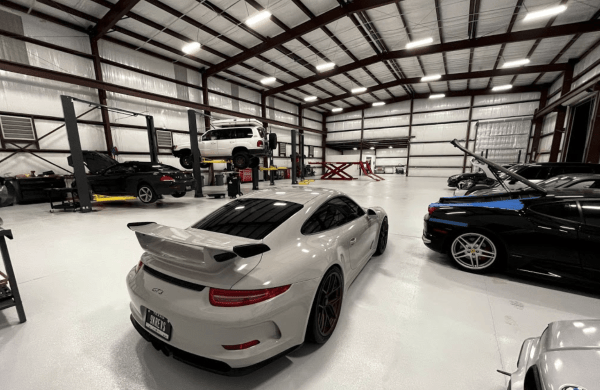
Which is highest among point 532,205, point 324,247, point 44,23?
point 44,23

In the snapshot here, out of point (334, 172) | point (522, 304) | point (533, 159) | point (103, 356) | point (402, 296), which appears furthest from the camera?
point (334, 172)

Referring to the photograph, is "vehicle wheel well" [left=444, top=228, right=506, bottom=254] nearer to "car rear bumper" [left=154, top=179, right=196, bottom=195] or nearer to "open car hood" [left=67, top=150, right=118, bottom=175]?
"car rear bumper" [left=154, top=179, right=196, bottom=195]

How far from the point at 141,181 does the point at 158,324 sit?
703 cm

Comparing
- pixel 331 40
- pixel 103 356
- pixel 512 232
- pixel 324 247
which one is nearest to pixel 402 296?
pixel 324 247

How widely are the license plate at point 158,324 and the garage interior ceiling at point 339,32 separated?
1010cm

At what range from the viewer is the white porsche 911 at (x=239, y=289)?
120 centimetres

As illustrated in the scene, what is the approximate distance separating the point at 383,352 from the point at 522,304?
1.65m

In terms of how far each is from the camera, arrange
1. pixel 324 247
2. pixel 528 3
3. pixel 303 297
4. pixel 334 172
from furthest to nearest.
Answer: pixel 334 172
pixel 528 3
pixel 324 247
pixel 303 297

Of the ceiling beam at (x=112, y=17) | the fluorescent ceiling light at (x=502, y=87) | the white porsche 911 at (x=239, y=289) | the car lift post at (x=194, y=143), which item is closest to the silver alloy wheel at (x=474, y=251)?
the white porsche 911 at (x=239, y=289)

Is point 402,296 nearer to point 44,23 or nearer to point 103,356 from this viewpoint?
point 103,356

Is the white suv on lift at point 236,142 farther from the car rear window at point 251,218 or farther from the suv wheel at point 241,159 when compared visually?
the car rear window at point 251,218

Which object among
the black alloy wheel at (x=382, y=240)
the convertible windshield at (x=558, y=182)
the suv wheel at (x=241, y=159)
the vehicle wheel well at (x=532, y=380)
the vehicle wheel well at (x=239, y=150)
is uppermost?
the vehicle wheel well at (x=239, y=150)

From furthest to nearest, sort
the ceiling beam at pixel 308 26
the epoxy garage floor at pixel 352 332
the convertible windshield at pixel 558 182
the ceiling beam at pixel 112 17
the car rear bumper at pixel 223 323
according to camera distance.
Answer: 1. the ceiling beam at pixel 308 26
2. the ceiling beam at pixel 112 17
3. the convertible windshield at pixel 558 182
4. the epoxy garage floor at pixel 352 332
5. the car rear bumper at pixel 223 323

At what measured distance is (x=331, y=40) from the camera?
36.2ft
